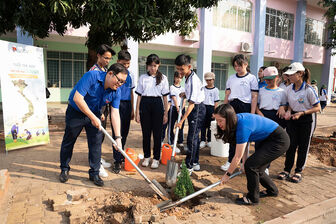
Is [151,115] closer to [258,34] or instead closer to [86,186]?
[86,186]

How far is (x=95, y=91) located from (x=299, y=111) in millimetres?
3025

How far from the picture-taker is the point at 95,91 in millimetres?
3086

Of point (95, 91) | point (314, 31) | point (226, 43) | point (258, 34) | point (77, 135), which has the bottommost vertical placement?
point (77, 135)

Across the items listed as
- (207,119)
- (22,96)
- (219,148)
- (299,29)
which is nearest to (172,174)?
(219,148)

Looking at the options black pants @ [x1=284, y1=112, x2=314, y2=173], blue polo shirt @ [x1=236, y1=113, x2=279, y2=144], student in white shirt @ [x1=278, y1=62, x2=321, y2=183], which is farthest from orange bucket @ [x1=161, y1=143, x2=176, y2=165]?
black pants @ [x1=284, y1=112, x2=314, y2=173]

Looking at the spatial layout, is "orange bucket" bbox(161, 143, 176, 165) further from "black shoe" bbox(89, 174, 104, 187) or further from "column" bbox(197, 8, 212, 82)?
"column" bbox(197, 8, 212, 82)

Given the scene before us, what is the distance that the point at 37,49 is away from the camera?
497 cm

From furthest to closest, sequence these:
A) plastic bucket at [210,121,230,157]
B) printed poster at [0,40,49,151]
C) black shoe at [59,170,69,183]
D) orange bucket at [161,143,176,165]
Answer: plastic bucket at [210,121,230,157] → printed poster at [0,40,49,151] → orange bucket at [161,143,176,165] → black shoe at [59,170,69,183]

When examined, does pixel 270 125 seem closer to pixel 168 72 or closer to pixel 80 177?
pixel 80 177

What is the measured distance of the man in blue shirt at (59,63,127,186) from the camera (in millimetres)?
2932

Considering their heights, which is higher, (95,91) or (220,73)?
(220,73)

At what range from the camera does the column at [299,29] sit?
1627cm

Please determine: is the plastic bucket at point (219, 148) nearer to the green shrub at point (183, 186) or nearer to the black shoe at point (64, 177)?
the green shrub at point (183, 186)

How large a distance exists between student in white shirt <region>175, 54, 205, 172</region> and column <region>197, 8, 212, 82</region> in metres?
9.34
